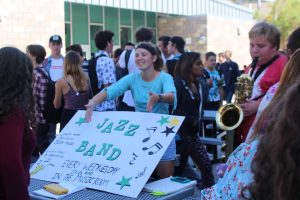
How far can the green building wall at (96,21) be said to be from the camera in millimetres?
16984

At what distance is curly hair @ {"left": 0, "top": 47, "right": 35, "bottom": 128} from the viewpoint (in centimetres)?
229

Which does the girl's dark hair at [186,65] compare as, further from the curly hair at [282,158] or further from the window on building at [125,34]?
the window on building at [125,34]

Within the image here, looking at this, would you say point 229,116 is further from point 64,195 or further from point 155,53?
point 64,195

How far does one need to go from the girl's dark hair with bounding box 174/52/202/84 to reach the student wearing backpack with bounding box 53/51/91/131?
143 centimetres

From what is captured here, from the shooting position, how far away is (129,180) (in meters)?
2.66

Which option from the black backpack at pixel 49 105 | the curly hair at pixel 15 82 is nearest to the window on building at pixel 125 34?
the black backpack at pixel 49 105

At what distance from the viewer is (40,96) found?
5.99 meters

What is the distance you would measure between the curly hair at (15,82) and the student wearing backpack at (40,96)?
3501 millimetres

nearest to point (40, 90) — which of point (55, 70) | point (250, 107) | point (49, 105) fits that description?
point (49, 105)

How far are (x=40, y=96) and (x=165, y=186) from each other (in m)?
3.74

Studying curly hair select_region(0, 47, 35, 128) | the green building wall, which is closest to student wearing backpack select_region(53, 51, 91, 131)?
curly hair select_region(0, 47, 35, 128)

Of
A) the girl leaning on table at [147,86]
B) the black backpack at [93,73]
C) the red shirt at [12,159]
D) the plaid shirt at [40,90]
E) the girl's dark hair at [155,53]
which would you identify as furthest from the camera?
the black backpack at [93,73]

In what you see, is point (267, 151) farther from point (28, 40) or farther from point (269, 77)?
point (28, 40)

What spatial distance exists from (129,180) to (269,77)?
154 centimetres
